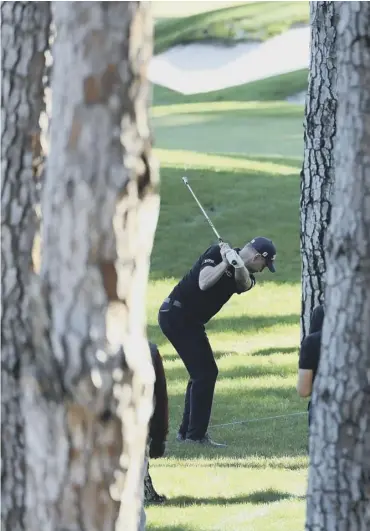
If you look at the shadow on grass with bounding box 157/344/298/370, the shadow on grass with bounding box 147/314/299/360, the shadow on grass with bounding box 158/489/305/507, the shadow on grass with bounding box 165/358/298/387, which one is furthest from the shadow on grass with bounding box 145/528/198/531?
the shadow on grass with bounding box 147/314/299/360

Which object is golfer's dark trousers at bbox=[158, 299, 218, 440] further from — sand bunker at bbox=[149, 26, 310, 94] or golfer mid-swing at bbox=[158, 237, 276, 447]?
sand bunker at bbox=[149, 26, 310, 94]

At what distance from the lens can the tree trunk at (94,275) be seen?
5.09 meters

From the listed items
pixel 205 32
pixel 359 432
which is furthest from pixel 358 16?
pixel 205 32

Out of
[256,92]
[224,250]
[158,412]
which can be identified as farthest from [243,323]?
[256,92]

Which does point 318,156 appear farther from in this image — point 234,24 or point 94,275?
point 234,24

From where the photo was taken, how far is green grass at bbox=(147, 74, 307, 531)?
32.5 feet

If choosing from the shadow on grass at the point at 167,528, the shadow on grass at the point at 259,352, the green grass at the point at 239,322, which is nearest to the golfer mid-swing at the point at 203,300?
the green grass at the point at 239,322

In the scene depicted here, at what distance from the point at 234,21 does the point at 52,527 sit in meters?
50.1

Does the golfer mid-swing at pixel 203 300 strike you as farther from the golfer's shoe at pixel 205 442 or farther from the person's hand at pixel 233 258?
the golfer's shoe at pixel 205 442

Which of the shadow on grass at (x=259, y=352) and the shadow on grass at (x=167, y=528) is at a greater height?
the shadow on grass at (x=167, y=528)

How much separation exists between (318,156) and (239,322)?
28.4 ft

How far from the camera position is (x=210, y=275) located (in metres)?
10.7

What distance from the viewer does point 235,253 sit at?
10.6 m

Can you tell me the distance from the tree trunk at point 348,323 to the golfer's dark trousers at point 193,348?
4705 millimetres
